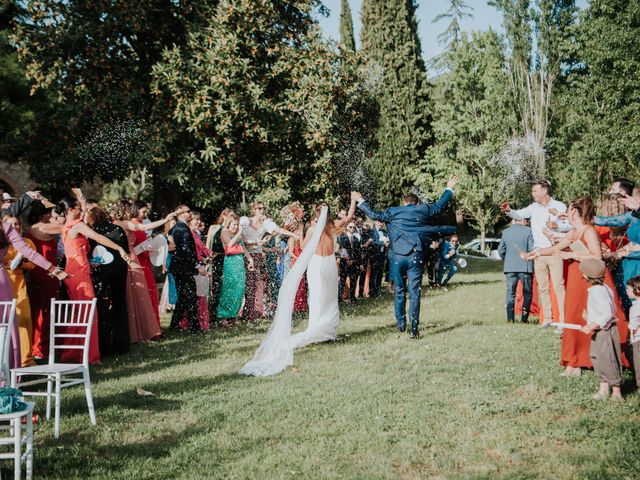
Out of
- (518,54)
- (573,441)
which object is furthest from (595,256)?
(518,54)

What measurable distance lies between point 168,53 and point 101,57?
87.0 inches

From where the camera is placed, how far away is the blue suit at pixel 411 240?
9.53 metres

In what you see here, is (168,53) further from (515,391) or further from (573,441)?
(573,441)

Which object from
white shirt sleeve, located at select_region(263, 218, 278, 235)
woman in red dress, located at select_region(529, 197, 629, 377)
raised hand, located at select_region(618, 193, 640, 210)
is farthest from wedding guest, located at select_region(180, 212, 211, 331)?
raised hand, located at select_region(618, 193, 640, 210)

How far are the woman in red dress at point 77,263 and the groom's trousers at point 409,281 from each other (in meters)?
4.11

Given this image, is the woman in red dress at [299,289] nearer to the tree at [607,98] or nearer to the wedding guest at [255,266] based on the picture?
the wedding guest at [255,266]

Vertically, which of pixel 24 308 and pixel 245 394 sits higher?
pixel 24 308

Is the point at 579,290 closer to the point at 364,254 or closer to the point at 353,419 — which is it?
the point at 353,419

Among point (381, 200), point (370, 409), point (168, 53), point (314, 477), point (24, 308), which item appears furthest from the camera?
point (381, 200)

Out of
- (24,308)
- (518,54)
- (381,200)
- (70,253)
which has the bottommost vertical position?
(24,308)

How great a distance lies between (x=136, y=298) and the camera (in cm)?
1023

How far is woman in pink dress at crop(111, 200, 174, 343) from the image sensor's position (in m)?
10.0

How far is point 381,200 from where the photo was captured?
40.2m

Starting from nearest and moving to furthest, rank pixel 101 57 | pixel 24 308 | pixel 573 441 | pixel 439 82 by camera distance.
Result: 1. pixel 573 441
2. pixel 24 308
3. pixel 101 57
4. pixel 439 82
